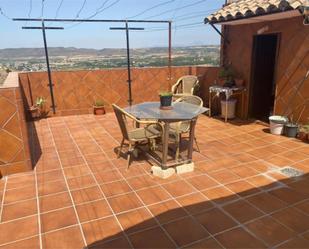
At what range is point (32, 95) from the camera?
257 inches

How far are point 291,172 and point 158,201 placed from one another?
186 cm

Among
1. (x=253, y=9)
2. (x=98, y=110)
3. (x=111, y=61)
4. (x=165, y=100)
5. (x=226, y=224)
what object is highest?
(x=253, y=9)

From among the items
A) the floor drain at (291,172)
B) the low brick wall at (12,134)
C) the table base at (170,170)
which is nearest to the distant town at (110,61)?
the low brick wall at (12,134)

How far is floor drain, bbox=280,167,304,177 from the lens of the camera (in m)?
3.37

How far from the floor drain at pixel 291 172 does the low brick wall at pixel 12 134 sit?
11.3ft

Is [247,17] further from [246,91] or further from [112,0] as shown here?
[112,0]

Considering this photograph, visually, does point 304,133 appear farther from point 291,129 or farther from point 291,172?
point 291,172

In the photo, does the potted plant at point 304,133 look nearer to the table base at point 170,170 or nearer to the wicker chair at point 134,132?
the table base at point 170,170

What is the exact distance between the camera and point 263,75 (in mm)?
6082

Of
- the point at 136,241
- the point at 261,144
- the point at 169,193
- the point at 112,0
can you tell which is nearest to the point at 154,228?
the point at 136,241

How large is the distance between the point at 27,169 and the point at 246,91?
187 inches

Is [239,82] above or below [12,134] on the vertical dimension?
above

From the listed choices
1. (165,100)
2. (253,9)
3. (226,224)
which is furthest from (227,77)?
(226,224)

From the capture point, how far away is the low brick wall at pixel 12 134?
3311 millimetres
